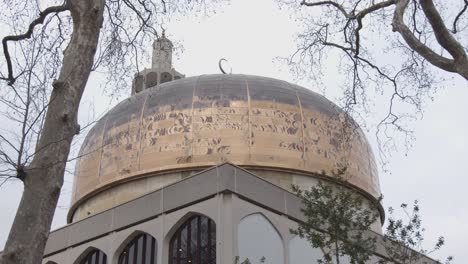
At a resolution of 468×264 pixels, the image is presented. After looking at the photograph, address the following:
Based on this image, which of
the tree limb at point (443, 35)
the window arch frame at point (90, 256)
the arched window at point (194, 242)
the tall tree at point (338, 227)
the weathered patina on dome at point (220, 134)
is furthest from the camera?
the weathered patina on dome at point (220, 134)

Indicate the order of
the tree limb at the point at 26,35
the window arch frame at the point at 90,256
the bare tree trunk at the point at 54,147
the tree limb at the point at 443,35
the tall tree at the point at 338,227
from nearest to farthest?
the bare tree trunk at the point at 54,147
the tree limb at the point at 26,35
the tree limb at the point at 443,35
the tall tree at the point at 338,227
the window arch frame at the point at 90,256

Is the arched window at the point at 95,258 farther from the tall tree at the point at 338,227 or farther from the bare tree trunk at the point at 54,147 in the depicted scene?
the bare tree trunk at the point at 54,147

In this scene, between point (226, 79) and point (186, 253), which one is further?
point (226, 79)

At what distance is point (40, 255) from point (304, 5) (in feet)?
29.8

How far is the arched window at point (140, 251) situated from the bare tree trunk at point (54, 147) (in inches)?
528

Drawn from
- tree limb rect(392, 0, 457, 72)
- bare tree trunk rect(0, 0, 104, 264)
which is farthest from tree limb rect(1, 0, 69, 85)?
tree limb rect(392, 0, 457, 72)

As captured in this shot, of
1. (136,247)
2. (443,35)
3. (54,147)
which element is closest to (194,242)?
(136,247)

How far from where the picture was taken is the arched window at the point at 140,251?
2055 centimetres

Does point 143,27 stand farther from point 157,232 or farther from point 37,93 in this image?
point 157,232

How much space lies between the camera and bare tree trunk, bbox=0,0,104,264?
6.22 m

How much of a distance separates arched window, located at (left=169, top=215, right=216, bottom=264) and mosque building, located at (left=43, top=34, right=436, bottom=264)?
0.10 feet

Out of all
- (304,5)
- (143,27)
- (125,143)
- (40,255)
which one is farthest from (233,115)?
(40,255)

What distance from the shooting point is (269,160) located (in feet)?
76.7

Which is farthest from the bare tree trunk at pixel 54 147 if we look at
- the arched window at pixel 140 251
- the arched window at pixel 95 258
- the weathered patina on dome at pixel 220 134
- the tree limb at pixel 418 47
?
the arched window at pixel 95 258
